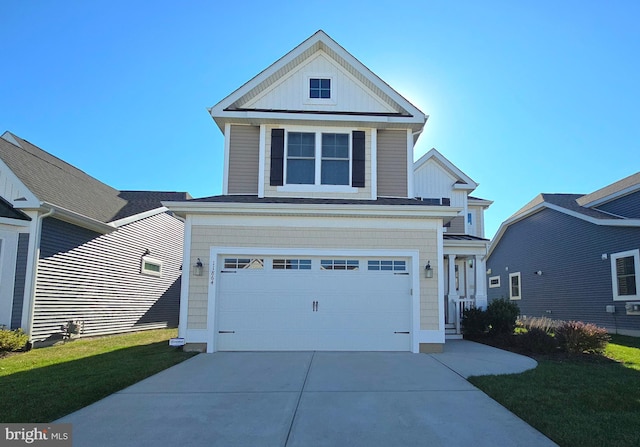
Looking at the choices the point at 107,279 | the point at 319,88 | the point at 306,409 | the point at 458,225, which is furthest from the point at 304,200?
the point at 458,225

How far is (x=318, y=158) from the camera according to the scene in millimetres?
11875

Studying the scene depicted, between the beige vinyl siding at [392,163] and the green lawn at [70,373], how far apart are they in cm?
649

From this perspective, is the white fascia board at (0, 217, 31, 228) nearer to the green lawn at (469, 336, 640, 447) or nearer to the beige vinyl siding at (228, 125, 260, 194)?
the beige vinyl siding at (228, 125, 260, 194)

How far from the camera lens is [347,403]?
578cm

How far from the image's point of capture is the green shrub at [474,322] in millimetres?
12523

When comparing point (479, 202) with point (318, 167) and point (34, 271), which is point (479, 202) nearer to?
point (318, 167)

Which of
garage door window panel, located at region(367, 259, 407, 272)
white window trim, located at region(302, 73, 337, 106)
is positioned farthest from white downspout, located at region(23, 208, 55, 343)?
garage door window panel, located at region(367, 259, 407, 272)

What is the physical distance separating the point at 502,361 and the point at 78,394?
7436 mm

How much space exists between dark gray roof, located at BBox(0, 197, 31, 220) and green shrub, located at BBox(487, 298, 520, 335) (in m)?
12.3

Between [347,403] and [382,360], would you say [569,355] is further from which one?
[347,403]

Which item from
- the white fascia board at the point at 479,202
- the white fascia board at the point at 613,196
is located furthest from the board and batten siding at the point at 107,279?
the white fascia board at the point at 613,196

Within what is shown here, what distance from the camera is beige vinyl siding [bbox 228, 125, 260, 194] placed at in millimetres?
12000

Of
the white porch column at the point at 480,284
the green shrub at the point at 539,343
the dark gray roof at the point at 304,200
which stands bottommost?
the green shrub at the point at 539,343

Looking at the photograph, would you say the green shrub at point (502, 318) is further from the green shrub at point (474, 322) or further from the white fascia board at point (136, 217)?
the white fascia board at point (136, 217)
